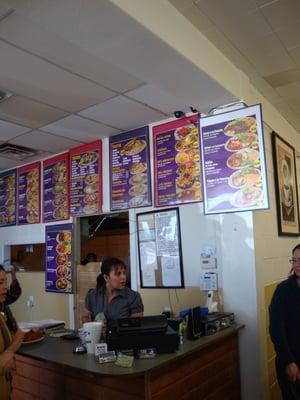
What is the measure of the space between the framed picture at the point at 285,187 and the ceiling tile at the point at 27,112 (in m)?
2.02

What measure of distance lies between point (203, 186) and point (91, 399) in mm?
1645

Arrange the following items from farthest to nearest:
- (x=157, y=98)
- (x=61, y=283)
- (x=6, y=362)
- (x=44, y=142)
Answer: (x=61, y=283)
(x=44, y=142)
(x=157, y=98)
(x=6, y=362)

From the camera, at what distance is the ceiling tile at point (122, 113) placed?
3.16 m

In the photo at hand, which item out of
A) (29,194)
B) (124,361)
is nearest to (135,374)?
(124,361)

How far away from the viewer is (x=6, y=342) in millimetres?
2094

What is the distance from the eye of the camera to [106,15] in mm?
1805

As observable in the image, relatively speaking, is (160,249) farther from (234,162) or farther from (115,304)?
(234,162)

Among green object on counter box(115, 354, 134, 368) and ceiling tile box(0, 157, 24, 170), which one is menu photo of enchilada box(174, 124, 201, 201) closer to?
green object on counter box(115, 354, 134, 368)

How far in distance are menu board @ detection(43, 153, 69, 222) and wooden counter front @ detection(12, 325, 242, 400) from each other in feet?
6.38

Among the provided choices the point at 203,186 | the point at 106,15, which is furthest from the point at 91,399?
the point at 106,15

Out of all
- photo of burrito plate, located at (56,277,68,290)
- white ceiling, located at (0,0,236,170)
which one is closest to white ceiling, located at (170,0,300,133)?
white ceiling, located at (0,0,236,170)

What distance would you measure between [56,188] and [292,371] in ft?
10.3

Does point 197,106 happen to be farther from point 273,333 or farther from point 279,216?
point 273,333

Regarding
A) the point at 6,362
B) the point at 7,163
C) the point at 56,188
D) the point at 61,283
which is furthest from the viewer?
→ the point at 7,163
